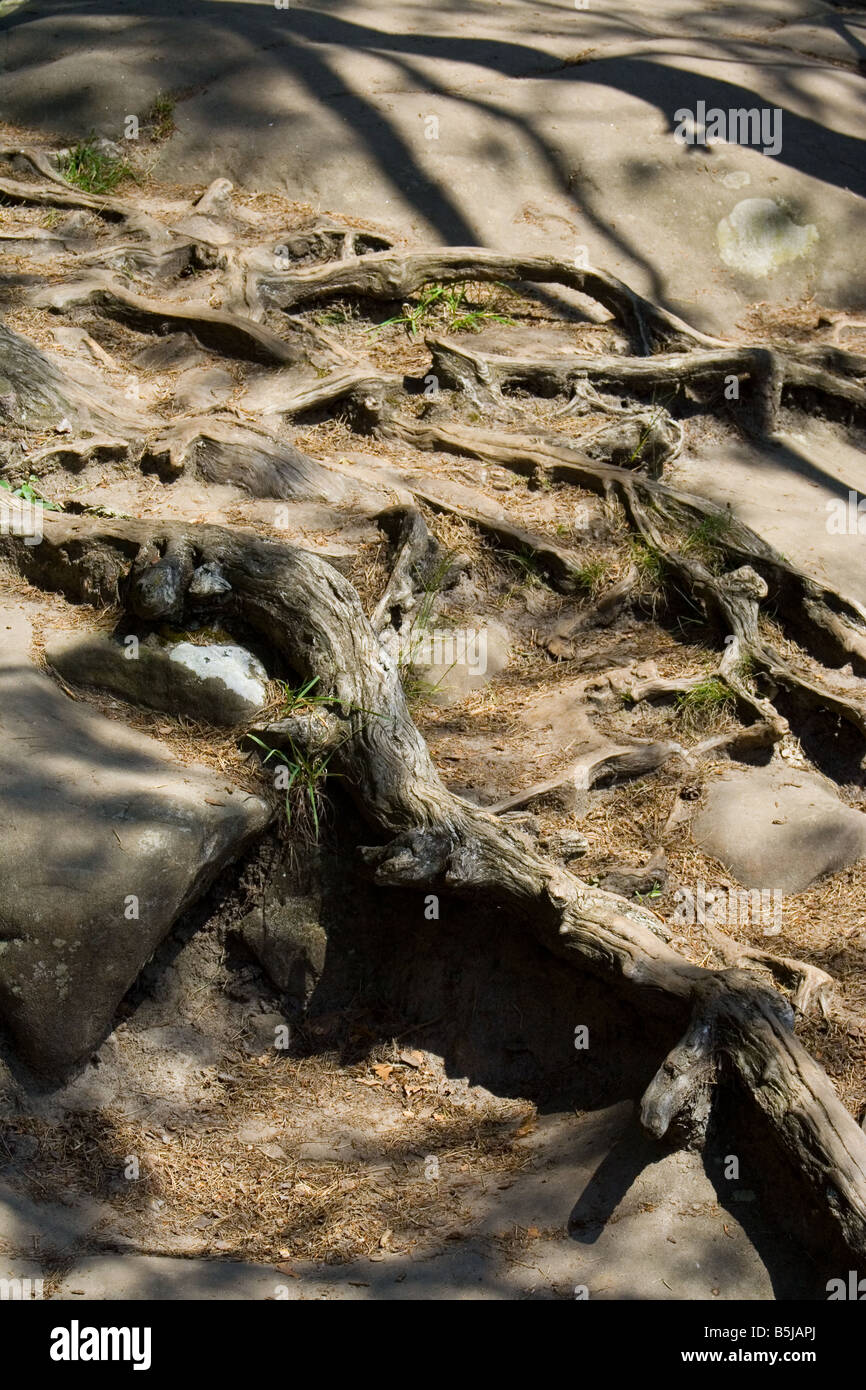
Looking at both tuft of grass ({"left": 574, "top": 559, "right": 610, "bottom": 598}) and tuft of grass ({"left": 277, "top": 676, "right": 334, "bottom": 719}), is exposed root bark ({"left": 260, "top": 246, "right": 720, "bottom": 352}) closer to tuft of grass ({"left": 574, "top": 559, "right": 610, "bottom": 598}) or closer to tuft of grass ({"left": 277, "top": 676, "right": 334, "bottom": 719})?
tuft of grass ({"left": 574, "top": 559, "right": 610, "bottom": 598})

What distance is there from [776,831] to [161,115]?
755 centimetres

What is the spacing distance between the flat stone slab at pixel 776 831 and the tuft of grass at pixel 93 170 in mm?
6443

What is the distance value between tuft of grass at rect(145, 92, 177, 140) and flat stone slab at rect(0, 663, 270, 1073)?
6686mm

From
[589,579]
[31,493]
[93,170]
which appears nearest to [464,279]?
[93,170]

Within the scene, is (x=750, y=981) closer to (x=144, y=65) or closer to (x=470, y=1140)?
(x=470, y=1140)

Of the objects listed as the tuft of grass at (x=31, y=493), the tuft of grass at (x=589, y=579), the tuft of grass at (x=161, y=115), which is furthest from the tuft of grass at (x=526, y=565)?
the tuft of grass at (x=161, y=115)

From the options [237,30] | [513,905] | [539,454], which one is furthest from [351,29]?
[513,905]

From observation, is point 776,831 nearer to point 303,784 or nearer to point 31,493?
point 303,784

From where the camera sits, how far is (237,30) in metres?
10.9

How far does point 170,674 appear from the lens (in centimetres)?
519

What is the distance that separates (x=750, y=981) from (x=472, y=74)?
901 cm

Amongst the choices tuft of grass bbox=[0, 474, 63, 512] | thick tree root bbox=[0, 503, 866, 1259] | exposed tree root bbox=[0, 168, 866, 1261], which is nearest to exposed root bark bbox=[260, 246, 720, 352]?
exposed tree root bbox=[0, 168, 866, 1261]

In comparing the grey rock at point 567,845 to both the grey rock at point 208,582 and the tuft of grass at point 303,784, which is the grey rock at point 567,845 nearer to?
the tuft of grass at point 303,784

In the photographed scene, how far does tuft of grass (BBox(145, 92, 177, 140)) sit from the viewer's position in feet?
32.6
